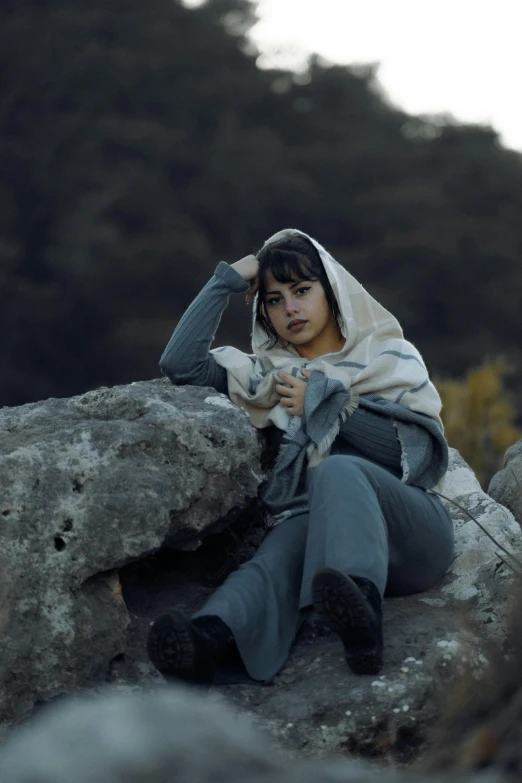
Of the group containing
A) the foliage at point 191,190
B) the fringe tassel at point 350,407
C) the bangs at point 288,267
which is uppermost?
the foliage at point 191,190

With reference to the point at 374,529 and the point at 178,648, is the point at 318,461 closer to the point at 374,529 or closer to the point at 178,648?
the point at 374,529

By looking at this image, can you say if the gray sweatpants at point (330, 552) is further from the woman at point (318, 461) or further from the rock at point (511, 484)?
the rock at point (511, 484)

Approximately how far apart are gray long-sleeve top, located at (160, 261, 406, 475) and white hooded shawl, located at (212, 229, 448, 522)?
0.04m

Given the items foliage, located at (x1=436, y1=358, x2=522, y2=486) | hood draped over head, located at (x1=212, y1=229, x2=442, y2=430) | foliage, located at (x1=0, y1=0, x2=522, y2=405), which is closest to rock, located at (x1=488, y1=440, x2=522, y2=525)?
hood draped over head, located at (x1=212, y1=229, x2=442, y2=430)

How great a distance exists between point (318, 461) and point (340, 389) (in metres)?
0.26

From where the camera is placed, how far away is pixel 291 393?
4082 millimetres

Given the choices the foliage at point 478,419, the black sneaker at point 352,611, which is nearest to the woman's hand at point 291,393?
the black sneaker at point 352,611

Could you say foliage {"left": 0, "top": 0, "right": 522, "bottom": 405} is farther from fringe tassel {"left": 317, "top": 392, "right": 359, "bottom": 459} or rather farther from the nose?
fringe tassel {"left": 317, "top": 392, "right": 359, "bottom": 459}

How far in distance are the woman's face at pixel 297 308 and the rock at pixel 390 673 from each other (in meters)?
0.96

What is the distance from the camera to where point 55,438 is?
12.0ft

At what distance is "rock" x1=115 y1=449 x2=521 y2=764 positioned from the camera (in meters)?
3.17

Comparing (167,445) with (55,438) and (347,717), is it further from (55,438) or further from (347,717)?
(347,717)

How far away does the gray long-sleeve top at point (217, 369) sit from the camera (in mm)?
3998

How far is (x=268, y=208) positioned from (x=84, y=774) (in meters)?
19.3
